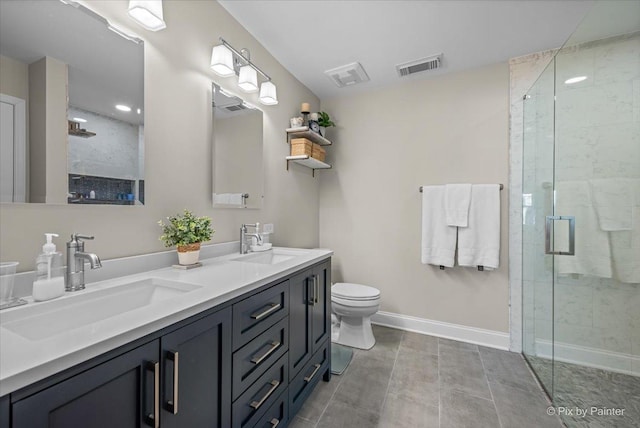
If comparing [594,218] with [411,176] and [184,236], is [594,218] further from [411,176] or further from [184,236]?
[184,236]

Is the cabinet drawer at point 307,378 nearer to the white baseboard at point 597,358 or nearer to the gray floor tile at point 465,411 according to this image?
the gray floor tile at point 465,411

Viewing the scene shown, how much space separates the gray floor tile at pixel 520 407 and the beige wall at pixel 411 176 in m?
0.67

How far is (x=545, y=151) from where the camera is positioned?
1.94 m

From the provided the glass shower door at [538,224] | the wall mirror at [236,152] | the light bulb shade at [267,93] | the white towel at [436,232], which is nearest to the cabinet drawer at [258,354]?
the wall mirror at [236,152]

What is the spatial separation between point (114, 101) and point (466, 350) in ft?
9.40

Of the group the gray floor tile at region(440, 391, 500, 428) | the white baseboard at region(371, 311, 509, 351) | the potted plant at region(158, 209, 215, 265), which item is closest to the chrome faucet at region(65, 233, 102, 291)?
the potted plant at region(158, 209, 215, 265)

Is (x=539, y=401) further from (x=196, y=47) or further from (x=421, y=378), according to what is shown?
(x=196, y=47)

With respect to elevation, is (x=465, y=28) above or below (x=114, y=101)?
above

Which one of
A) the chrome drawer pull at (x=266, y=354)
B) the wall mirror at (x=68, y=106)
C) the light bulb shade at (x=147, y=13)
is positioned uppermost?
the light bulb shade at (x=147, y=13)

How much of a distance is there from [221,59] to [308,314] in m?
1.54

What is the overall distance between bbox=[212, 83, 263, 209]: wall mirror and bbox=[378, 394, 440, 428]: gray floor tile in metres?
1.53

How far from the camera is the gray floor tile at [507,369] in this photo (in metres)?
1.81

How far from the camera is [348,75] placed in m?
2.50

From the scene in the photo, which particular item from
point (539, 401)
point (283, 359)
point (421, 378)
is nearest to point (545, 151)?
point (539, 401)
